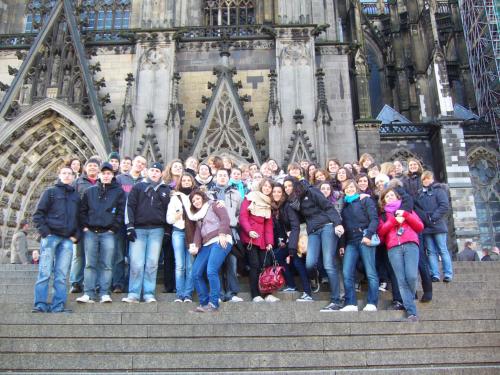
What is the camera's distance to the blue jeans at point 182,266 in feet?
22.0

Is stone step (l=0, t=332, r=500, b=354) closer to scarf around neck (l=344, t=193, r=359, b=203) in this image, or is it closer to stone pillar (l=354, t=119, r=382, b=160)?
scarf around neck (l=344, t=193, r=359, b=203)

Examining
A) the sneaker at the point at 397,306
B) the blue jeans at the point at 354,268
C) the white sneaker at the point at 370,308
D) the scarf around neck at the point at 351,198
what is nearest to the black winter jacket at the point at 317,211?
the scarf around neck at the point at 351,198

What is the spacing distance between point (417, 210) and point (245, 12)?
13.7 metres

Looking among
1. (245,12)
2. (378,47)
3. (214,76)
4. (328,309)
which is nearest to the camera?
(328,309)

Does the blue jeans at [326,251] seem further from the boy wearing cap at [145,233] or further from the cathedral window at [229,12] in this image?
the cathedral window at [229,12]

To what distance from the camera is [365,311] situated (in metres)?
6.16

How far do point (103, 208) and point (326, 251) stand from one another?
2981mm

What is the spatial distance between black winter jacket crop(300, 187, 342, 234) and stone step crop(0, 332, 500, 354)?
5.21 feet

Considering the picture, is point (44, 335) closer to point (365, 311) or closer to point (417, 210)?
point (365, 311)

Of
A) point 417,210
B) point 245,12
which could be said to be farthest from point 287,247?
point 245,12

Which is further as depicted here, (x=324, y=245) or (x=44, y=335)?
(x=324, y=245)

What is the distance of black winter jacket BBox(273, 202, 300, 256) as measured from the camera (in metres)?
6.82

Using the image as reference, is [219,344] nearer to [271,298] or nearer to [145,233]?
[271,298]

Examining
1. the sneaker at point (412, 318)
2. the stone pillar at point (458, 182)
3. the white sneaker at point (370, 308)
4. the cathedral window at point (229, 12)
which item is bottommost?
the sneaker at point (412, 318)
